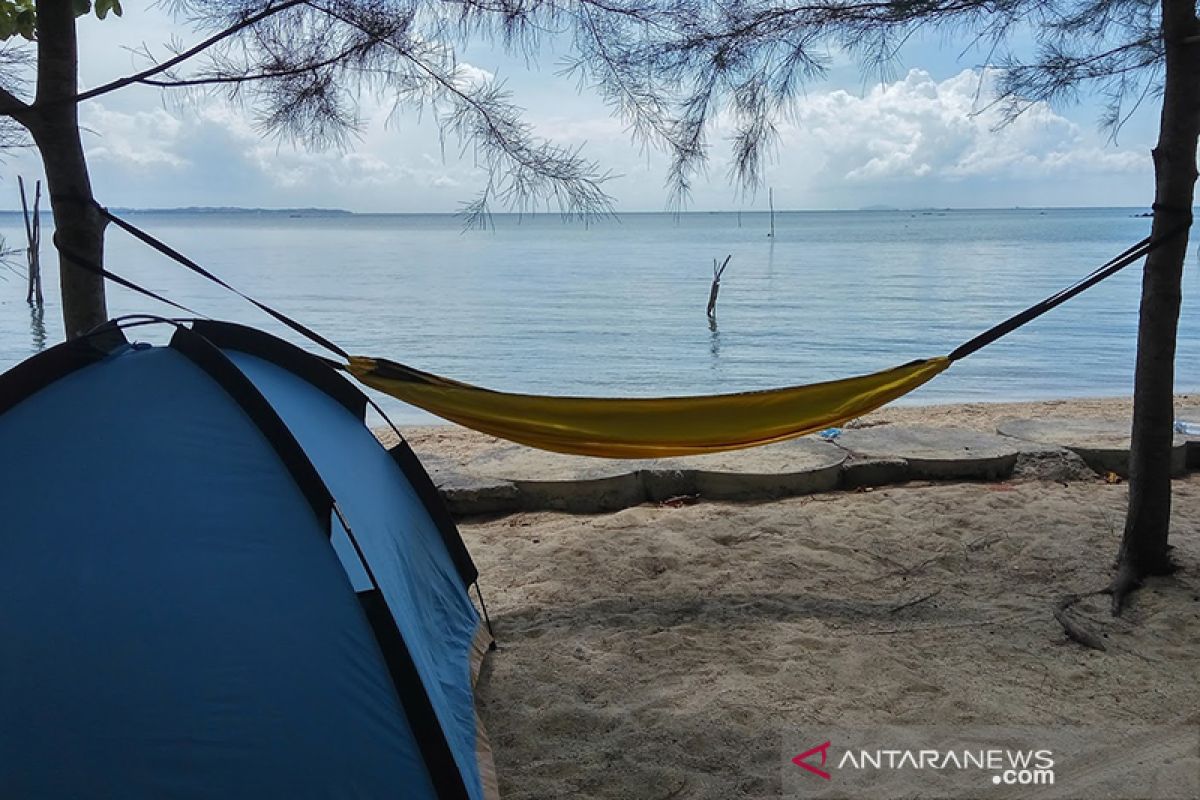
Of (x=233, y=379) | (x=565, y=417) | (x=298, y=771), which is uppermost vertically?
(x=233, y=379)

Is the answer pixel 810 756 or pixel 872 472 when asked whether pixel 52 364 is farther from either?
pixel 872 472

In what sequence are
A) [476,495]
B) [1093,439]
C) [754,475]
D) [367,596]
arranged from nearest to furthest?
[367,596]
[476,495]
[754,475]
[1093,439]

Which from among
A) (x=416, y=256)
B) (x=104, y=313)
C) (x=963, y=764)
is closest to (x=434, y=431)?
(x=104, y=313)

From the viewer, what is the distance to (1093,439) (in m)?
4.74

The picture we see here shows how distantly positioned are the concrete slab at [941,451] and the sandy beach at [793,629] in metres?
0.15

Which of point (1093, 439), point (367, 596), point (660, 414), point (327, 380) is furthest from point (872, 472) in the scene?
point (367, 596)

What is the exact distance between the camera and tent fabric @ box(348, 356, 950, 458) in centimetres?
266

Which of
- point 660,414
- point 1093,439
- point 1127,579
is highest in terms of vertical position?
point 660,414

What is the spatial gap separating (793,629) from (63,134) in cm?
243

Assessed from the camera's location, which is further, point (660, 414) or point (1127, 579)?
point (1127, 579)

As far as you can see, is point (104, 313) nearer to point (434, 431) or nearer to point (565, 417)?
point (565, 417)

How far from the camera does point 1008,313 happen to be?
1703 cm

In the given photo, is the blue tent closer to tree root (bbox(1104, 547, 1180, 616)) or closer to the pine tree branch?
the pine tree branch

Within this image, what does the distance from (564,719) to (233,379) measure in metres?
1.12
